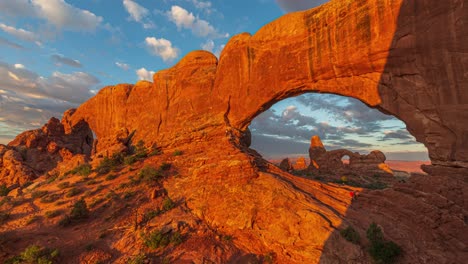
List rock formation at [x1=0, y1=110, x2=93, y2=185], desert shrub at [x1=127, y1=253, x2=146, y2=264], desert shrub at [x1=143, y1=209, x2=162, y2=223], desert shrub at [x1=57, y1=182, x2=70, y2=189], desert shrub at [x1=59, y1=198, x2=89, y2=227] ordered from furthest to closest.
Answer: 1. rock formation at [x1=0, y1=110, x2=93, y2=185]
2. desert shrub at [x1=57, y1=182, x2=70, y2=189]
3. desert shrub at [x1=59, y1=198, x2=89, y2=227]
4. desert shrub at [x1=143, y1=209, x2=162, y2=223]
5. desert shrub at [x1=127, y1=253, x2=146, y2=264]

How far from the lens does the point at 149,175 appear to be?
21.0 metres

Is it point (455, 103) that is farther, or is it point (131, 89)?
point (131, 89)

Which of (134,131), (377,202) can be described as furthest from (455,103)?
(134,131)

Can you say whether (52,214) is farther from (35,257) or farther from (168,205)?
(168,205)

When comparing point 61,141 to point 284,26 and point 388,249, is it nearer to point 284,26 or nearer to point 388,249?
point 284,26

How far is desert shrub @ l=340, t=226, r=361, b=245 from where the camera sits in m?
12.6

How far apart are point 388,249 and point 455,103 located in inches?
411

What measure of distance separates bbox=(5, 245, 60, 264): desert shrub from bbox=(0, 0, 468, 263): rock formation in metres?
8.43

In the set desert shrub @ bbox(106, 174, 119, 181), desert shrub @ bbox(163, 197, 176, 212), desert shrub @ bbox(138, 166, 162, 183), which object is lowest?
desert shrub @ bbox(163, 197, 176, 212)

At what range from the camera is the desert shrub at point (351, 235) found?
1260 cm

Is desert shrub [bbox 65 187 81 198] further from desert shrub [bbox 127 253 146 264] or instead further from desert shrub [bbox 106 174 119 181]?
desert shrub [bbox 127 253 146 264]

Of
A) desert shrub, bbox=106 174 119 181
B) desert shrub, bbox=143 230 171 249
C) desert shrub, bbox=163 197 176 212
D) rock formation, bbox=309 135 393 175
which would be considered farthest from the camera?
rock formation, bbox=309 135 393 175

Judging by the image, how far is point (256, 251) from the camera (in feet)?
44.2

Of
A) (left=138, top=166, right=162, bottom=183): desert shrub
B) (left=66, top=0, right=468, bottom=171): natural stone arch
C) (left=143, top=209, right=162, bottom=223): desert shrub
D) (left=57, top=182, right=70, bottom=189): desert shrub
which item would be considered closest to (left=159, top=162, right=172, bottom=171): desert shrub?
(left=138, top=166, right=162, bottom=183): desert shrub
